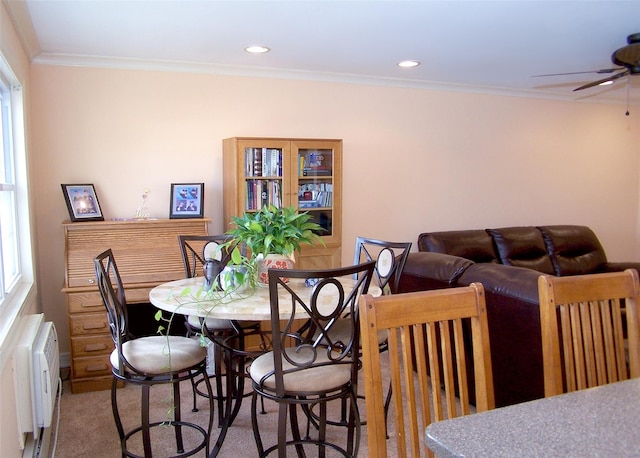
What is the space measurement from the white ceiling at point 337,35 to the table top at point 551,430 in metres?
2.22

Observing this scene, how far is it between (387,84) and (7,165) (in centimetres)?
312

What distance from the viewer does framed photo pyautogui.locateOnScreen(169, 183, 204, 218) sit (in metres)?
3.97

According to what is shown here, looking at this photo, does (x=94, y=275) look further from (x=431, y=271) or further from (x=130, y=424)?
(x=431, y=271)

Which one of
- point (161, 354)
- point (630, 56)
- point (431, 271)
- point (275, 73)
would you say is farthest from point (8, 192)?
point (630, 56)

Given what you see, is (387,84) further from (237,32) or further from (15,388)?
(15,388)

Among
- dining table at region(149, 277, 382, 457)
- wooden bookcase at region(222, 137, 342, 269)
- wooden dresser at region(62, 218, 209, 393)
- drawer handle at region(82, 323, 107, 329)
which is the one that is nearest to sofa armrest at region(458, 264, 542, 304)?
dining table at region(149, 277, 382, 457)

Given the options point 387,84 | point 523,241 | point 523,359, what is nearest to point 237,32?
point 387,84

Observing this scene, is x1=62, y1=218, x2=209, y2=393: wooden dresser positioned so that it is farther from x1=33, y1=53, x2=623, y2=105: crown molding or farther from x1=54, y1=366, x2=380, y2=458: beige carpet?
x1=33, y1=53, x2=623, y2=105: crown molding

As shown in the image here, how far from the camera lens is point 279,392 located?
83.6 inches

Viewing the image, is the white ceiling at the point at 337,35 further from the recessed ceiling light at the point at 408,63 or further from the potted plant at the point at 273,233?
the potted plant at the point at 273,233

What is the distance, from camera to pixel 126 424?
9.80 ft

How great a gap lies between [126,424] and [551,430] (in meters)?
2.60

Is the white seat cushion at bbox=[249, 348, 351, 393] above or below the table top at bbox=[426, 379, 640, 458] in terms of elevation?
below

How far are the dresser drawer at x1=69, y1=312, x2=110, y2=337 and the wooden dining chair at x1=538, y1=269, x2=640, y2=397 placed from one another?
2.82 m
